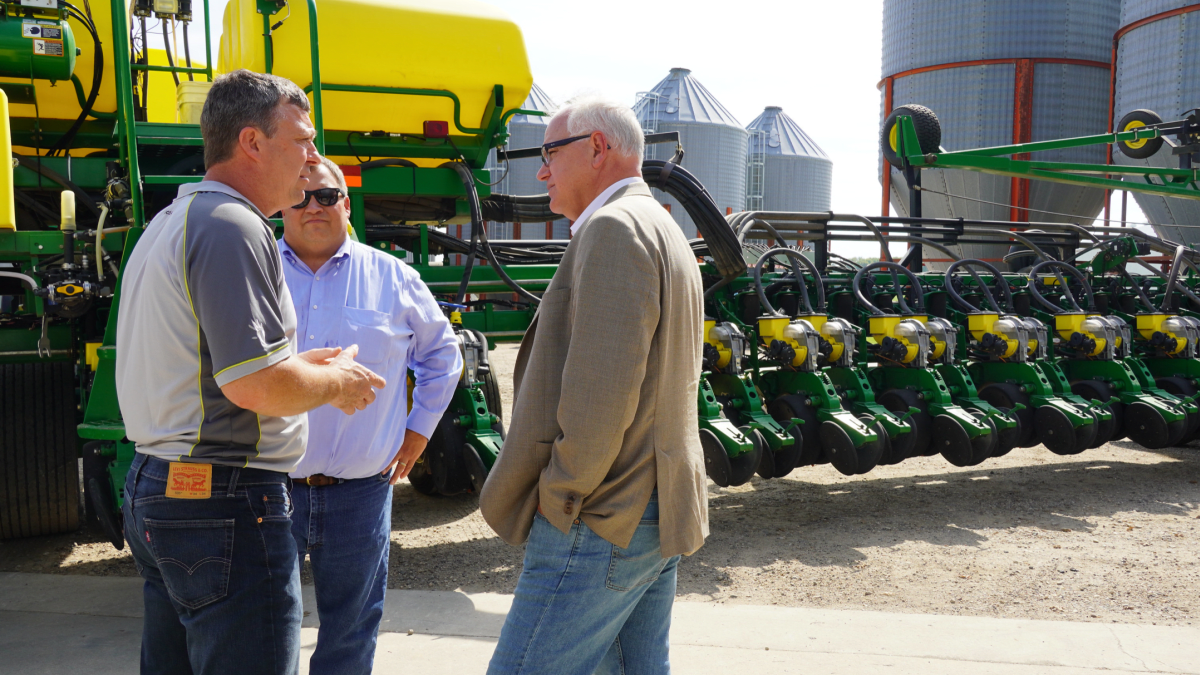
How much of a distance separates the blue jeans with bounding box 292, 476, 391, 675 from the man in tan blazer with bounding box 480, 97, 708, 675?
28.3 inches

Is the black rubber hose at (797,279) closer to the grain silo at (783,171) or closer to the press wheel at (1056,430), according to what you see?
the press wheel at (1056,430)

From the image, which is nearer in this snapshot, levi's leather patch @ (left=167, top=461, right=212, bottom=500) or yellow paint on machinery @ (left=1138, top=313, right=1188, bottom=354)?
levi's leather patch @ (left=167, top=461, right=212, bottom=500)

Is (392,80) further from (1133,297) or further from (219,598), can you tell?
(1133,297)

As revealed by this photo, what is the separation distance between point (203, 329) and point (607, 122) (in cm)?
84

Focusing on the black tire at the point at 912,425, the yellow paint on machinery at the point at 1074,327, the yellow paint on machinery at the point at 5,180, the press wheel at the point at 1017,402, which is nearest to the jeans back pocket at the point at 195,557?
the yellow paint on machinery at the point at 5,180

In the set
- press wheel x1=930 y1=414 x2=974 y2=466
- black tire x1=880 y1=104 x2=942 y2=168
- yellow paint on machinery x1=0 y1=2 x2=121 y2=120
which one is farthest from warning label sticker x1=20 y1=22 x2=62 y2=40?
black tire x1=880 y1=104 x2=942 y2=168

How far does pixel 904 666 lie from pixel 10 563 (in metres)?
4.13

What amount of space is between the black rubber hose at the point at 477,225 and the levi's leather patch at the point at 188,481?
9.57 ft

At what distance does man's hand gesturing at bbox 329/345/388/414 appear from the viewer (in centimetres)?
178

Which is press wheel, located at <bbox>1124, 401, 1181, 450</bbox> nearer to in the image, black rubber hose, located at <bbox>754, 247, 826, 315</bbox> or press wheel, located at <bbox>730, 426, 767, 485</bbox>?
black rubber hose, located at <bbox>754, 247, 826, 315</bbox>

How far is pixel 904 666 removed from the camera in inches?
121

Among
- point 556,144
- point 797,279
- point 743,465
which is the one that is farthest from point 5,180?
point 797,279

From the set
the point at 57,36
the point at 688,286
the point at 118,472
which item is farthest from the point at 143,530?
the point at 57,36

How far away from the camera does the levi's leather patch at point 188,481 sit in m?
1.65
